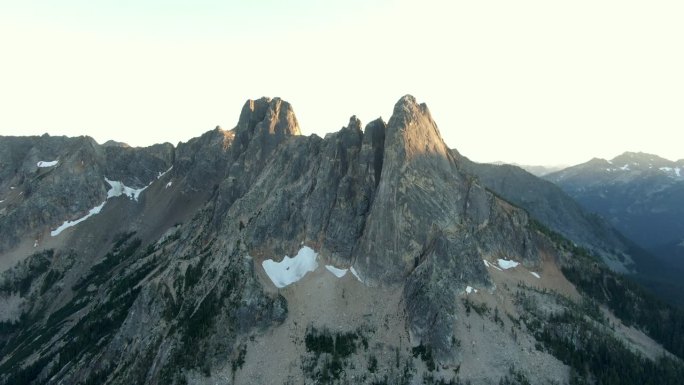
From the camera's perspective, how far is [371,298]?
444 ft

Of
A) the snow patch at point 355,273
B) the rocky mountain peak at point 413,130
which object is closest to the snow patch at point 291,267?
the snow patch at point 355,273

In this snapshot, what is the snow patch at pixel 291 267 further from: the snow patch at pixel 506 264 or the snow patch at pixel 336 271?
the snow patch at pixel 506 264

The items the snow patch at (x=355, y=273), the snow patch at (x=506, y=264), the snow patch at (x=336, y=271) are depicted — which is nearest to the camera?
the snow patch at (x=355, y=273)

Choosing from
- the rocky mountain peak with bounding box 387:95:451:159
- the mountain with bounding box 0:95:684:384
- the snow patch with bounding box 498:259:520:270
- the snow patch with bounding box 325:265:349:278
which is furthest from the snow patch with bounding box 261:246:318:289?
the snow patch with bounding box 498:259:520:270

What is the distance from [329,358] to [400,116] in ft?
242

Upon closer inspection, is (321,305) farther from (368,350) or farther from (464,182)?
(464,182)

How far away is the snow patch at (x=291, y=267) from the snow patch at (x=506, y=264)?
183 feet

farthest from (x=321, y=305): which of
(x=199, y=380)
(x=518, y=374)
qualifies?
(x=518, y=374)

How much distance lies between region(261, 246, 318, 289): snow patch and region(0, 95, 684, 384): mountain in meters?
0.48

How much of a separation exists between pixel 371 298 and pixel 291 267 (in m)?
26.7

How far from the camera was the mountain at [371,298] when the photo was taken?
12081 cm

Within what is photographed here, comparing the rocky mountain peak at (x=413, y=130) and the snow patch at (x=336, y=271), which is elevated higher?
the rocky mountain peak at (x=413, y=130)

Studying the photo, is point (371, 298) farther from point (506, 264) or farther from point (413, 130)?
point (413, 130)

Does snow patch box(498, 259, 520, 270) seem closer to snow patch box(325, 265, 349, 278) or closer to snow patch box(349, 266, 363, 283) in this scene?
snow patch box(349, 266, 363, 283)
